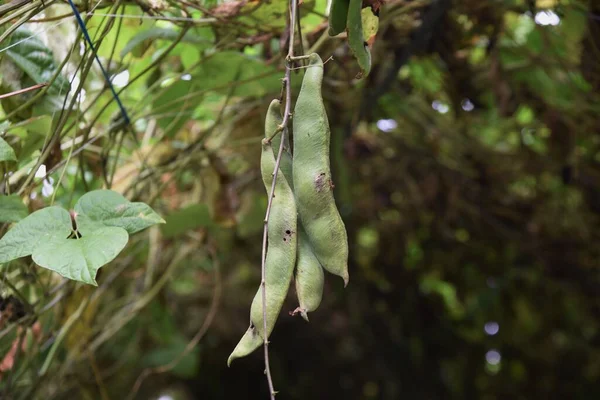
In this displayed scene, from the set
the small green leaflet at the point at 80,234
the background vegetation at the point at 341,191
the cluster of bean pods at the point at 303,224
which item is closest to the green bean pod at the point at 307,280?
the cluster of bean pods at the point at 303,224

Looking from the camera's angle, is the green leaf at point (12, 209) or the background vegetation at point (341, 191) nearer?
the green leaf at point (12, 209)

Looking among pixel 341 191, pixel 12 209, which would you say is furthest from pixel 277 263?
pixel 341 191

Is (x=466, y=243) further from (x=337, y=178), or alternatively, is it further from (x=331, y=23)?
(x=331, y=23)

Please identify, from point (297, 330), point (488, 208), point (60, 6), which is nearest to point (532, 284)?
point (488, 208)

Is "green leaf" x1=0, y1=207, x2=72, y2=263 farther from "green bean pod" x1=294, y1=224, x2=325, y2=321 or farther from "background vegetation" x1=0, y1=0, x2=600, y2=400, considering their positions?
"green bean pod" x1=294, y1=224, x2=325, y2=321

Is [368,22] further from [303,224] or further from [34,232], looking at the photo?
[34,232]

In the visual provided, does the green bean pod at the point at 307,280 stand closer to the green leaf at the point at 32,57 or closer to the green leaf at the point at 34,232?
the green leaf at the point at 34,232
